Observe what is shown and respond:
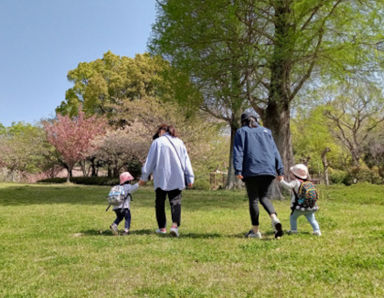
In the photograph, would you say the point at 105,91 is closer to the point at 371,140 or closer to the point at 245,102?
the point at 245,102

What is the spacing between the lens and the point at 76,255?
4297mm

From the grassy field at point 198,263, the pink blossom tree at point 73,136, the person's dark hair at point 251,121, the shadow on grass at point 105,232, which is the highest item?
the pink blossom tree at point 73,136

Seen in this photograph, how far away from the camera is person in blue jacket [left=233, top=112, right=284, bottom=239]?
5.00 m

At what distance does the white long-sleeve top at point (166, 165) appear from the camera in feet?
18.2

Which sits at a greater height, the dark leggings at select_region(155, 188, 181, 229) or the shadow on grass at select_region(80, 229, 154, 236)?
the dark leggings at select_region(155, 188, 181, 229)

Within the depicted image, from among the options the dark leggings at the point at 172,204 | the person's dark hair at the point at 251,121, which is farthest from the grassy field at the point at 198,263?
the person's dark hair at the point at 251,121

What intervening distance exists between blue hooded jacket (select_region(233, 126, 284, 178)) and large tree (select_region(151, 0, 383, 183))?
6404 mm

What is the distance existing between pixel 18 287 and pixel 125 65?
32.2 metres

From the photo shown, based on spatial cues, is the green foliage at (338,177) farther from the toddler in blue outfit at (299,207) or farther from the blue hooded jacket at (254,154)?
the blue hooded jacket at (254,154)

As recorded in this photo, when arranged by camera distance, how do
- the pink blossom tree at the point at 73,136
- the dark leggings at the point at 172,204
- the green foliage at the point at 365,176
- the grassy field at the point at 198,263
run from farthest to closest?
the pink blossom tree at the point at 73,136 → the green foliage at the point at 365,176 → the dark leggings at the point at 172,204 → the grassy field at the point at 198,263

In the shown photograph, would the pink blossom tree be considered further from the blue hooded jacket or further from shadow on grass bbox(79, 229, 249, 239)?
the blue hooded jacket

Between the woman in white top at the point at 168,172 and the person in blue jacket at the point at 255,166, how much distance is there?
105 cm

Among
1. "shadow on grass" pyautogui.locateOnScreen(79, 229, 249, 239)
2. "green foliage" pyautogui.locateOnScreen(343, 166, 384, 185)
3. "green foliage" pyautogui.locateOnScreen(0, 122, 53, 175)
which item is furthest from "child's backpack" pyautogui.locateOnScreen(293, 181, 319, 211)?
"green foliage" pyautogui.locateOnScreen(0, 122, 53, 175)

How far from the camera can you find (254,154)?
16.7 ft
